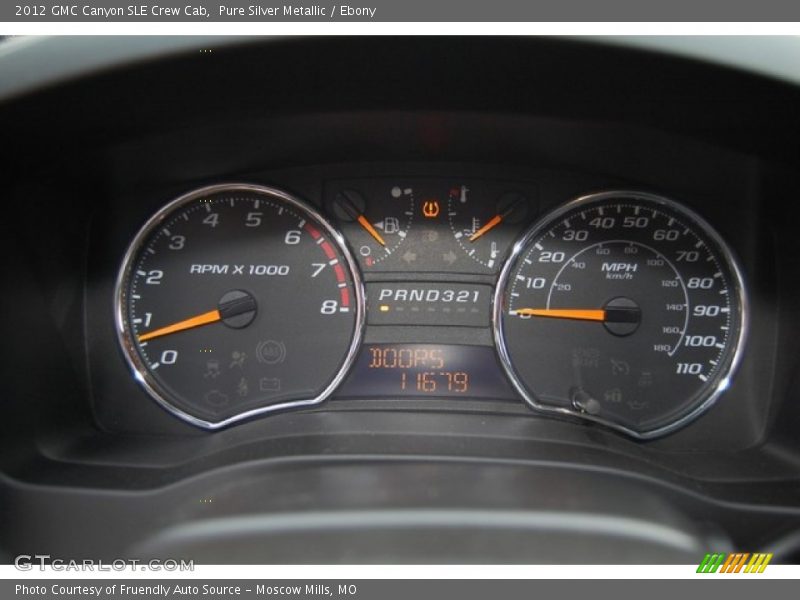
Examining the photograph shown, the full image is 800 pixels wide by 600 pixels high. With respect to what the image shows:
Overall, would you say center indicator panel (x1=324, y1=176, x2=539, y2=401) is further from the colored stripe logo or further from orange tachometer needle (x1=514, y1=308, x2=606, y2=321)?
the colored stripe logo

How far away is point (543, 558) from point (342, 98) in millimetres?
1553

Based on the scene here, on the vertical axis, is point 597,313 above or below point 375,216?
below

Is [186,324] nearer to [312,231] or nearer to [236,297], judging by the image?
[236,297]

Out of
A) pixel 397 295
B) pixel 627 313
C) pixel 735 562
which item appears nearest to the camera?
pixel 735 562

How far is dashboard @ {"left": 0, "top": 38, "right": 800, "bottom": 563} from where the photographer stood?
2.36 meters

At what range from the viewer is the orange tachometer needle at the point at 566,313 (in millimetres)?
2932

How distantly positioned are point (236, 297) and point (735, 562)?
191 centimetres

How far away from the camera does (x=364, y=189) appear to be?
2992 mm

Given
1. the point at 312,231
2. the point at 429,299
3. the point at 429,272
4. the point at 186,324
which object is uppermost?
the point at 312,231

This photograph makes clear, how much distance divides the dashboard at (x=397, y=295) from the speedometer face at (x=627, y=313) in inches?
0.4

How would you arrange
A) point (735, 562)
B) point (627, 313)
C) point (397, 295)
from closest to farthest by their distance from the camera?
1. point (735, 562)
2. point (627, 313)
3. point (397, 295)

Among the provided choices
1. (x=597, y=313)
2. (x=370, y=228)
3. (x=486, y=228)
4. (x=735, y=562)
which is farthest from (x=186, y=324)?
(x=735, y=562)

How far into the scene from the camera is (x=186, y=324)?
2.96 m
